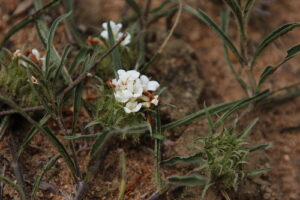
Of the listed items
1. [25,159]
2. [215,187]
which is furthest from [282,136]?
[25,159]

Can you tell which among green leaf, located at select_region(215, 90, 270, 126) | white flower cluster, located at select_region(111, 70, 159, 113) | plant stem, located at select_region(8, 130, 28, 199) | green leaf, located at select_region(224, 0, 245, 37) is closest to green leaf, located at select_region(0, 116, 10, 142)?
plant stem, located at select_region(8, 130, 28, 199)

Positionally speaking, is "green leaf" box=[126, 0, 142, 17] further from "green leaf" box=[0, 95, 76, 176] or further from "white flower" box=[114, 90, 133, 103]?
"green leaf" box=[0, 95, 76, 176]

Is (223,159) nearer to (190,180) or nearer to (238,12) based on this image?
(190,180)

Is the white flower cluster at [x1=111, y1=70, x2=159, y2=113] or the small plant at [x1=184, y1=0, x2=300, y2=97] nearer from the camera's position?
the white flower cluster at [x1=111, y1=70, x2=159, y2=113]

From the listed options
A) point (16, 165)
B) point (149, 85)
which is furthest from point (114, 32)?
point (16, 165)

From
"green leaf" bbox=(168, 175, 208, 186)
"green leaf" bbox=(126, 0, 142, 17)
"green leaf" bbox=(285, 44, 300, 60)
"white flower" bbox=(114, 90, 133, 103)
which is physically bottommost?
"green leaf" bbox=(168, 175, 208, 186)

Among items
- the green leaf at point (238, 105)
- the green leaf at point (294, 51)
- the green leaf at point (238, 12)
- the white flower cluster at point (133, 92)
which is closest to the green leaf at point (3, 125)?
the white flower cluster at point (133, 92)
